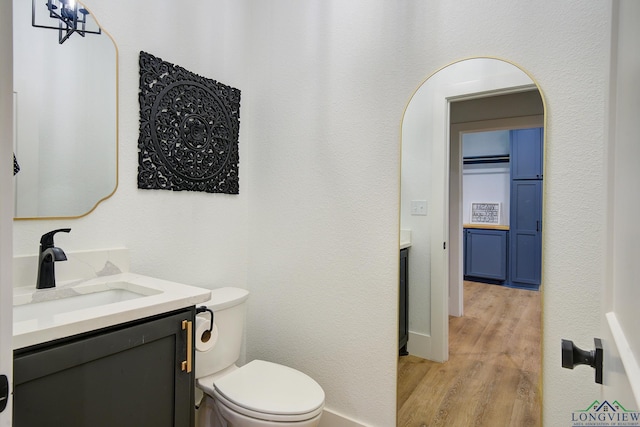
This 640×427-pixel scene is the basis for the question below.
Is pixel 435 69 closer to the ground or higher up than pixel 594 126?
higher up

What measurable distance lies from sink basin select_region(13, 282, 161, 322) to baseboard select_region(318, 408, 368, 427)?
1.16m

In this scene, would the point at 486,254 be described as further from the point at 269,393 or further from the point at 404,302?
the point at 269,393

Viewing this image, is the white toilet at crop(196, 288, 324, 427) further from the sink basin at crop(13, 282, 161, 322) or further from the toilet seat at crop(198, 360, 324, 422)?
the sink basin at crop(13, 282, 161, 322)

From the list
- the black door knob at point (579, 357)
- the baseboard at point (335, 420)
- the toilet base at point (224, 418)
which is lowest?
the baseboard at point (335, 420)

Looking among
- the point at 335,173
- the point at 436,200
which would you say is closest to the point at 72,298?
the point at 335,173

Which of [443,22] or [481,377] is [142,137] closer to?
[443,22]

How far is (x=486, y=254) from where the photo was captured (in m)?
1.57

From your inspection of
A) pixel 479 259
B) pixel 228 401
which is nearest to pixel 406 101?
pixel 479 259

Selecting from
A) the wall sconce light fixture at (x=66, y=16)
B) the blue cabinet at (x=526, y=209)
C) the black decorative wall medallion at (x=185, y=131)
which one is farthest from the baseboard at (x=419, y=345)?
the wall sconce light fixture at (x=66, y=16)

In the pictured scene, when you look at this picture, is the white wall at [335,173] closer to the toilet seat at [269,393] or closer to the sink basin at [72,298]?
the sink basin at [72,298]

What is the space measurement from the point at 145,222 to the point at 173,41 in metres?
0.92

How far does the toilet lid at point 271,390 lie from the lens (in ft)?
4.48

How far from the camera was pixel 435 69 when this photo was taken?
1.53 meters

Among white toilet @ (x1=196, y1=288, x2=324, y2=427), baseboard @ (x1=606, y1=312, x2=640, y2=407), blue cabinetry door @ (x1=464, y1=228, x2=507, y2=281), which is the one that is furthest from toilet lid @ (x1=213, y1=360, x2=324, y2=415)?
baseboard @ (x1=606, y1=312, x2=640, y2=407)
